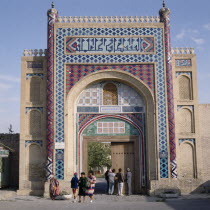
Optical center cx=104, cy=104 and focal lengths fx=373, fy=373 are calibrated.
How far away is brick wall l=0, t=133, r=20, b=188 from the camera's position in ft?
61.7

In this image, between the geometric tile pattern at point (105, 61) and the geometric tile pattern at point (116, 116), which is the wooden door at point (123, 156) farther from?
the geometric tile pattern at point (105, 61)

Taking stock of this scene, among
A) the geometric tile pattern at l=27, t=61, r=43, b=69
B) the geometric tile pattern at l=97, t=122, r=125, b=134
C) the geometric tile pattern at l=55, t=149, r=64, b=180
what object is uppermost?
the geometric tile pattern at l=27, t=61, r=43, b=69

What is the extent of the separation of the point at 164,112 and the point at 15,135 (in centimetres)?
793

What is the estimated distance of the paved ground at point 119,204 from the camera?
11867mm

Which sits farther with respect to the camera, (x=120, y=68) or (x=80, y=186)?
(x=120, y=68)

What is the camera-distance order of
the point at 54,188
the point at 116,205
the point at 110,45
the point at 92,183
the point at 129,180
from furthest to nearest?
the point at 110,45, the point at 129,180, the point at 54,188, the point at 92,183, the point at 116,205

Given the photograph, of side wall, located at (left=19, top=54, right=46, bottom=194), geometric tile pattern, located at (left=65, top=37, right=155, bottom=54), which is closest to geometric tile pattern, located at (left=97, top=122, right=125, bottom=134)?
side wall, located at (left=19, top=54, right=46, bottom=194)

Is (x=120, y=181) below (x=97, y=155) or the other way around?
below

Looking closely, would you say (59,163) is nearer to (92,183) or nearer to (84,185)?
(92,183)

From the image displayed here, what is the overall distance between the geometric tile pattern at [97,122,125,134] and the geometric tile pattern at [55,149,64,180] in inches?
81.1

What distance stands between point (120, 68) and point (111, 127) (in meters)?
2.66

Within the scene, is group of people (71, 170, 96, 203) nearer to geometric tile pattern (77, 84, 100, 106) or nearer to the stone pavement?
the stone pavement

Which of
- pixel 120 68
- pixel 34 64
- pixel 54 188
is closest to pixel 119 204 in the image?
pixel 54 188

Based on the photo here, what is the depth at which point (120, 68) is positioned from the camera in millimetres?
16625
